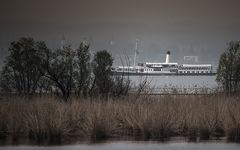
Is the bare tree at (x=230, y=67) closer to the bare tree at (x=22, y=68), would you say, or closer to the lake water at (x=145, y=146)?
the bare tree at (x=22, y=68)

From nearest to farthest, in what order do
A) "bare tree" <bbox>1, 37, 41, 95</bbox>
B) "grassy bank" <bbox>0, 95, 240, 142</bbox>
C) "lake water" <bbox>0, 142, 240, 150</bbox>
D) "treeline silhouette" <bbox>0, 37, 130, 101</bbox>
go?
"lake water" <bbox>0, 142, 240, 150</bbox>
"grassy bank" <bbox>0, 95, 240, 142</bbox>
"treeline silhouette" <bbox>0, 37, 130, 101</bbox>
"bare tree" <bbox>1, 37, 41, 95</bbox>

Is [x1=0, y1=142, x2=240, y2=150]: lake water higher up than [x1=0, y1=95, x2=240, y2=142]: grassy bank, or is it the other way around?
[x1=0, y1=95, x2=240, y2=142]: grassy bank

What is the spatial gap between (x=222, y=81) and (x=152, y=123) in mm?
16972

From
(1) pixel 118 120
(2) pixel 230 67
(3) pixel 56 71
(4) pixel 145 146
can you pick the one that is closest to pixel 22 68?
(3) pixel 56 71

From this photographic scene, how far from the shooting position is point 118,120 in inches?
746

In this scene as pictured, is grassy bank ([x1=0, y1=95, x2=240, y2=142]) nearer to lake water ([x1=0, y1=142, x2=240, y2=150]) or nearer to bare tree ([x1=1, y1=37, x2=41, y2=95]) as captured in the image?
lake water ([x1=0, y1=142, x2=240, y2=150])

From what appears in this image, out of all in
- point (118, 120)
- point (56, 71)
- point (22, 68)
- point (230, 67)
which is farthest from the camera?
point (230, 67)

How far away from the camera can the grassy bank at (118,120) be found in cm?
1723

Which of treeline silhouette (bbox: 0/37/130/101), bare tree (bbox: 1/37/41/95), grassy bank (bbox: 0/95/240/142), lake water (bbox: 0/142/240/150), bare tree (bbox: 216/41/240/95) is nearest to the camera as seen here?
lake water (bbox: 0/142/240/150)

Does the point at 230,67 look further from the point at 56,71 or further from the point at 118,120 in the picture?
the point at 118,120

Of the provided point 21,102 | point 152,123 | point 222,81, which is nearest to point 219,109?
point 152,123

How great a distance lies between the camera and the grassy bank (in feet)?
56.5

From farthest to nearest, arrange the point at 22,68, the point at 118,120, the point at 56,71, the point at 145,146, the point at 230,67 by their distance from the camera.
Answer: the point at 230,67, the point at 22,68, the point at 56,71, the point at 118,120, the point at 145,146

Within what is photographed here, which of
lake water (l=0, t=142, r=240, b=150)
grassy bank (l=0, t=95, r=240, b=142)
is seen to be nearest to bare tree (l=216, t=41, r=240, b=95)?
grassy bank (l=0, t=95, r=240, b=142)
